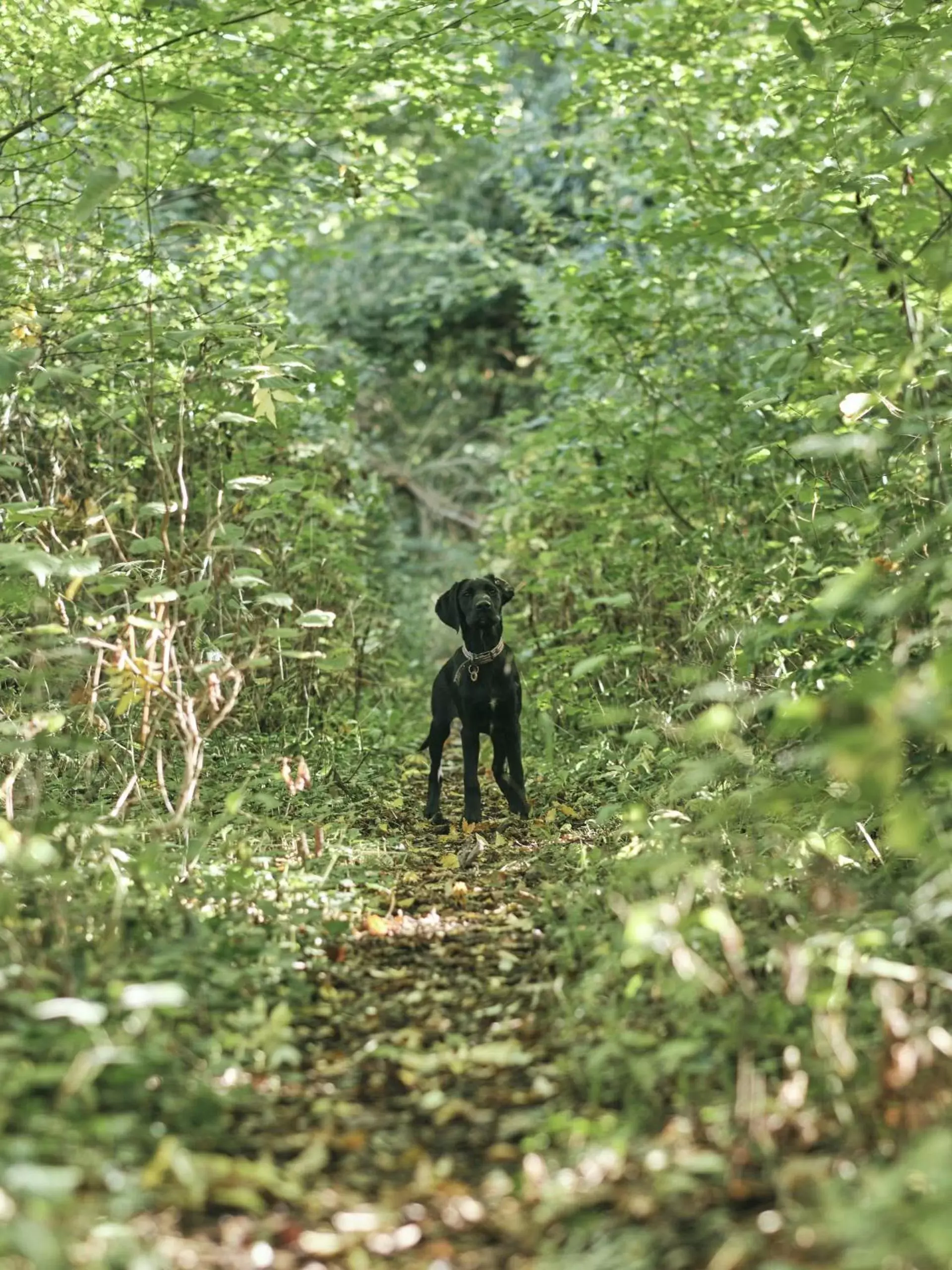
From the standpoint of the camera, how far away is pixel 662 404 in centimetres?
823

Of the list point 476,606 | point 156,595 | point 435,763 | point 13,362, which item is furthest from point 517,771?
point 13,362

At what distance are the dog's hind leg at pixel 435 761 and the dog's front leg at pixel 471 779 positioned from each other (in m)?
0.32

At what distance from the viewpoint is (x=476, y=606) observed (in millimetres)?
5930

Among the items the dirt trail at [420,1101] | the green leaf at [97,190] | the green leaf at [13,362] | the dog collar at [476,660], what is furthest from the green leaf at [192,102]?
the dog collar at [476,660]

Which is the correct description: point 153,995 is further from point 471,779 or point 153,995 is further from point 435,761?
point 435,761

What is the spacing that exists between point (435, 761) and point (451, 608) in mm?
809

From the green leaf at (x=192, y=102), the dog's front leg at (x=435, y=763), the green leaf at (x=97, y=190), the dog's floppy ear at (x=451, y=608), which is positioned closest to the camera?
the green leaf at (x=97, y=190)

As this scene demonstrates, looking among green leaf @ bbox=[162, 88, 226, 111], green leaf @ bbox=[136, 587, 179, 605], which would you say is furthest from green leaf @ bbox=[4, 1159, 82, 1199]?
green leaf @ bbox=[162, 88, 226, 111]

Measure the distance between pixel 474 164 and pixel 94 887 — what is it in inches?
528

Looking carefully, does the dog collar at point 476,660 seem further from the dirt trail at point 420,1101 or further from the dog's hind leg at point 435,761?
the dirt trail at point 420,1101

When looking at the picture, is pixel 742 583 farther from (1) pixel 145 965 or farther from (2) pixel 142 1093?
(2) pixel 142 1093

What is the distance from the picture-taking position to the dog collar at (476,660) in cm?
586

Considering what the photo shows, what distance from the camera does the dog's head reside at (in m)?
5.91

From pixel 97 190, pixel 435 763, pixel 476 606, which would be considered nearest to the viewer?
pixel 97 190
